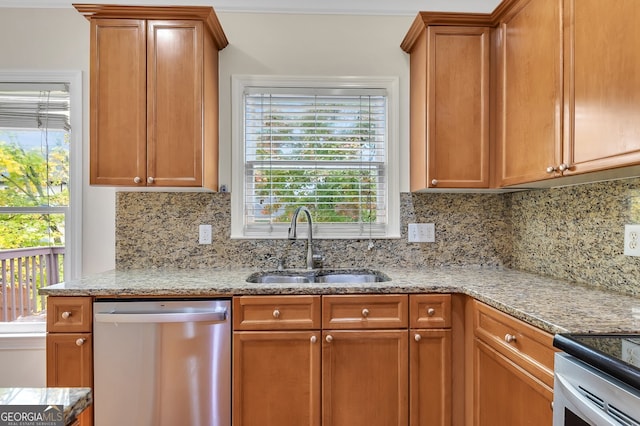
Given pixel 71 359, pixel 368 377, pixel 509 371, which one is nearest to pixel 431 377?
pixel 368 377

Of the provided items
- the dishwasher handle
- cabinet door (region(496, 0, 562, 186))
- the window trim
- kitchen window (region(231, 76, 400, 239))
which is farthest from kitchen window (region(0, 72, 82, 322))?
cabinet door (region(496, 0, 562, 186))

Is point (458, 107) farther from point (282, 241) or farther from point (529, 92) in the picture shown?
point (282, 241)

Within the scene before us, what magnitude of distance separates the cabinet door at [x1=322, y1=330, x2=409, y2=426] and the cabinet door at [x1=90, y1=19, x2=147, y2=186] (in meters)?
1.45

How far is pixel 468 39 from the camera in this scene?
6.62 feet

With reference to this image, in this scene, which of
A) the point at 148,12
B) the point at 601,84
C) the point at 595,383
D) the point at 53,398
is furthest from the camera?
the point at 148,12

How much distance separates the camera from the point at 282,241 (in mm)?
2297

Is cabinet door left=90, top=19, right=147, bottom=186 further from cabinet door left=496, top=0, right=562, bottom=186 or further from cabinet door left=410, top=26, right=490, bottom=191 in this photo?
cabinet door left=496, top=0, right=562, bottom=186

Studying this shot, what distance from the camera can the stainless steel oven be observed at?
792mm

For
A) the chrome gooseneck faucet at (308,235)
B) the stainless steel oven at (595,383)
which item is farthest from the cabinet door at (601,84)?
the chrome gooseneck faucet at (308,235)

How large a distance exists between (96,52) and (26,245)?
134 cm

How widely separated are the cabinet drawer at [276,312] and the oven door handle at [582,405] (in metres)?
0.99

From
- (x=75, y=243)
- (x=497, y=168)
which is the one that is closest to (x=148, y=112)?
(x=75, y=243)

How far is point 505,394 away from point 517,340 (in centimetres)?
29

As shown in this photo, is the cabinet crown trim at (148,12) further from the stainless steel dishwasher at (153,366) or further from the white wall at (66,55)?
the stainless steel dishwasher at (153,366)
